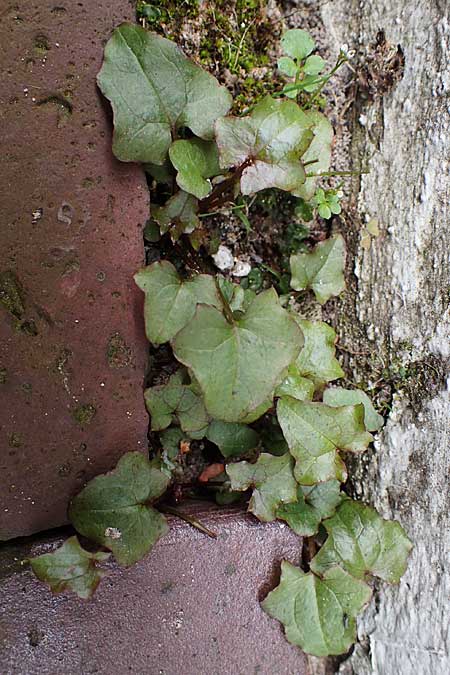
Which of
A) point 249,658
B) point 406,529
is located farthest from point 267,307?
point 249,658

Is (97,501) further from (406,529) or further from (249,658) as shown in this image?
(406,529)

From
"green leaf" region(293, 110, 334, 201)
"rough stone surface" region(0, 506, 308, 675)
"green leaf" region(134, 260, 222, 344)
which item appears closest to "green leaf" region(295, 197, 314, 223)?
"green leaf" region(293, 110, 334, 201)

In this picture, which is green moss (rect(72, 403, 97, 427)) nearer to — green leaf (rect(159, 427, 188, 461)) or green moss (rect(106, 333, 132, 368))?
green moss (rect(106, 333, 132, 368))

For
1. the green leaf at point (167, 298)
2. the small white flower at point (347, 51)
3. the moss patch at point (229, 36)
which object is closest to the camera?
the green leaf at point (167, 298)

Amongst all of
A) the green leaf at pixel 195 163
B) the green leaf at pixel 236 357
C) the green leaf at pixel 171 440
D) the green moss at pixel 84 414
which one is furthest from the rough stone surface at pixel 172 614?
the green leaf at pixel 195 163

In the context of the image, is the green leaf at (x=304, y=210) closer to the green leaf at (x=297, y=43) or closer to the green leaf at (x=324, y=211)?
the green leaf at (x=324, y=211)

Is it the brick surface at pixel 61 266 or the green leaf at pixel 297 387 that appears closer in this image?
the brick surface at pixel 61 266

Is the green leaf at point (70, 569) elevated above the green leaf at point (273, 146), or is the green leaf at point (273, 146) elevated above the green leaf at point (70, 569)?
the green leaf at point (273, 146)
